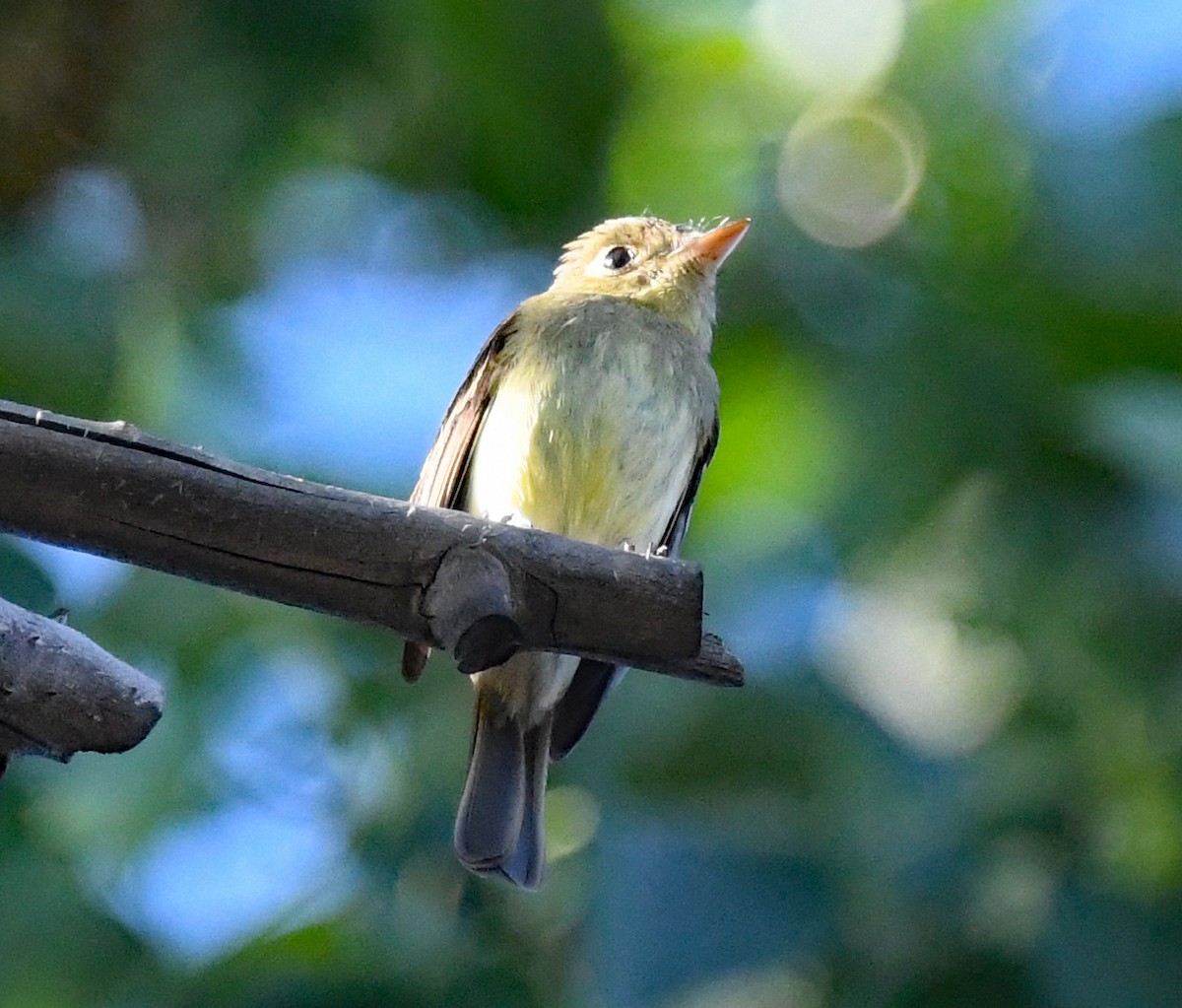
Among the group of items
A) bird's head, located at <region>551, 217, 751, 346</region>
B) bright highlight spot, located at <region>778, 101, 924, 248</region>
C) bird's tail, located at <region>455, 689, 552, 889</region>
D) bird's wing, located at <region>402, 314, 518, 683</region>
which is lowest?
bird's tail, located at <region>455, 689, 552, 889</region>

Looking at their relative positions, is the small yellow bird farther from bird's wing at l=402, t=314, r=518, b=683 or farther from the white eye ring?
the white eye ring

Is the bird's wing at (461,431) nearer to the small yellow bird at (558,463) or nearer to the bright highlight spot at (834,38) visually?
the small yellow bird at (558,463)

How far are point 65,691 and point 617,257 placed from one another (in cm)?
256

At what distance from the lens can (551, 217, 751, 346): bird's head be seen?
419 cm

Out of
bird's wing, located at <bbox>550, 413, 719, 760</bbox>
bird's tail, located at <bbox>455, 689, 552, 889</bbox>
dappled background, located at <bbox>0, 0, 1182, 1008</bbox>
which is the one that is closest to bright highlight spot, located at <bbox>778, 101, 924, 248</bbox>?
dappled background, located at <bbox>0, 0, 1182, 1008</bbox>

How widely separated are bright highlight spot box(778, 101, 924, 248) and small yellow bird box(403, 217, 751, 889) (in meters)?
0.61

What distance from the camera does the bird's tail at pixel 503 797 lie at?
339 centimetres

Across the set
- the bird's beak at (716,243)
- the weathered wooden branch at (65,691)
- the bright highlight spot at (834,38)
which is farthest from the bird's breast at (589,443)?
the weathered wooden branch at (65,691)

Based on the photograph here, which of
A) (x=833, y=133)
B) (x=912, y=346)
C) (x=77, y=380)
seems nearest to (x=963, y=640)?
(x=912, y=346)

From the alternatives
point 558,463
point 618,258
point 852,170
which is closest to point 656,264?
point 618,258

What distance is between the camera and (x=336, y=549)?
2162 mm

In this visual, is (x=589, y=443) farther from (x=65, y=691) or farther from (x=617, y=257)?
(x=65, y=691)

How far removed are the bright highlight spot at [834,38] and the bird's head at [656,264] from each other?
788 mm

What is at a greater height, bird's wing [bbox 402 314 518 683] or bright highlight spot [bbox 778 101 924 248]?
bright highlight spot [bbox 778 101 924 248]
